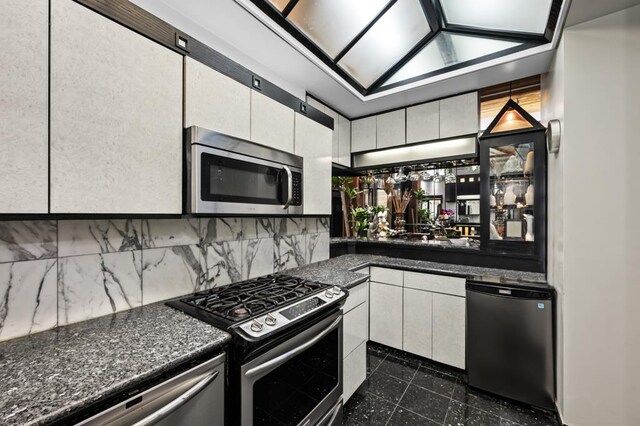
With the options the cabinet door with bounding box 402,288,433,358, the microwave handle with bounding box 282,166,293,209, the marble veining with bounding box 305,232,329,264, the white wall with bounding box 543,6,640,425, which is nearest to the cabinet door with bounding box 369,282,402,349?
the cabinet door with bounding box 402,288,433,358

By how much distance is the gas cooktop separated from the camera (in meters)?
1.16

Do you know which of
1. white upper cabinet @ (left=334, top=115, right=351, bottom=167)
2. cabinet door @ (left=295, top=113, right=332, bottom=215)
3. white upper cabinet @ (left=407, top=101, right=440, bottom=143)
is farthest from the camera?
white upper cabinet @ (left=334, top=115, right=351, bottom=167)

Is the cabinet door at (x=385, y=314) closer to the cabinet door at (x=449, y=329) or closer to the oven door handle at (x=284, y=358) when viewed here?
the cabinet door at (x=449, y=329)

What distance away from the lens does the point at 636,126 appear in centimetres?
159

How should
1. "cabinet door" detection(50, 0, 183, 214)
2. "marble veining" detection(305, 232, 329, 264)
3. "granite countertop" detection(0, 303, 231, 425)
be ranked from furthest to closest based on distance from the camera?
"marble veining" detection(305, 232, 329, 264), "cabinet door" detection(50, 0, 183, 214), "granite countertop" detection(0, 303, 231, 425)

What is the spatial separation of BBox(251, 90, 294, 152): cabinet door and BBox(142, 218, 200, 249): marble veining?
2.25 feet

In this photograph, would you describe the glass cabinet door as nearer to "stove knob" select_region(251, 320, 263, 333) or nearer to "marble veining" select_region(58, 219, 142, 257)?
"stove knob" select_region(251, 320, 263, 333)

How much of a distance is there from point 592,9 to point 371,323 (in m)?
2.88

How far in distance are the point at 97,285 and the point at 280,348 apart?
36.2 inches

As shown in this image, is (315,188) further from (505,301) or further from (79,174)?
(505,301)

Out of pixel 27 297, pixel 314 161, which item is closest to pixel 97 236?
pixel 27 297

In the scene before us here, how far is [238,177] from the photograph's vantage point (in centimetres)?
162

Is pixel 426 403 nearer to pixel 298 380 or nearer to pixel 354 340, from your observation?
pixel 354 340

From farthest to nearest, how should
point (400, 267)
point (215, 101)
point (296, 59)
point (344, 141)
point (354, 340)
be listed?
point (344, 141), point (400, 267), point (296, 59), point (354, 340), point (215, 101)
